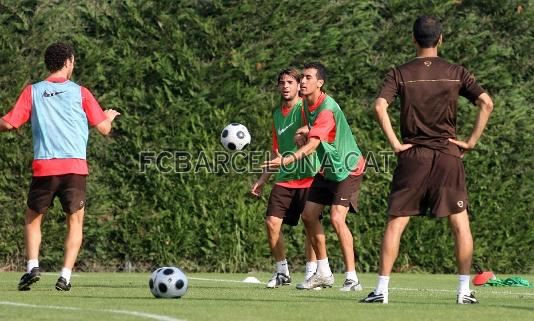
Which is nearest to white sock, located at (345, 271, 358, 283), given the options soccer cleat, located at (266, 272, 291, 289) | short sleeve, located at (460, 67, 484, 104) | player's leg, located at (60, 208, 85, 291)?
soccer cleat, located at (266, 272, 291, 289)

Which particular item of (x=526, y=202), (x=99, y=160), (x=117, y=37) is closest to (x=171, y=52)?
(x=117, y=37)

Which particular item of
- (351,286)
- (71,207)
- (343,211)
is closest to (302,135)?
(343,211)

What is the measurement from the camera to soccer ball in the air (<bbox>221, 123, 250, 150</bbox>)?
12992 millimetres

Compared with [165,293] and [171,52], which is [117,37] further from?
Result: [165,293]

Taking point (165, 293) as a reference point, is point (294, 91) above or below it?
above

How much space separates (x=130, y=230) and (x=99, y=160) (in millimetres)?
951

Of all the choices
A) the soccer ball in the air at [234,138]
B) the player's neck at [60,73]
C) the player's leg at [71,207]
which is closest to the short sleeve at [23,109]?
Answer: the player's neck at [60,73]

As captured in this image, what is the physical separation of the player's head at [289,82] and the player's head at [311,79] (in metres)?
0.53

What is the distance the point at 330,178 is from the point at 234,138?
5.72 ft

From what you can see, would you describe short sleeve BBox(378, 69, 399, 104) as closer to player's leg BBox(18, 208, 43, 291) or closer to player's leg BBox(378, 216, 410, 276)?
player's leg BBox(378, 216, 410, 276)

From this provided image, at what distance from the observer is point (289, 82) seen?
39.9 feet

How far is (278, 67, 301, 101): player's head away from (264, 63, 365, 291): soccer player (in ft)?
1.51

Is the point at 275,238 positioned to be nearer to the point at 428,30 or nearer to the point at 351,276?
the point at 351,276

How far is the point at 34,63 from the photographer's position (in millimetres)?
14617
